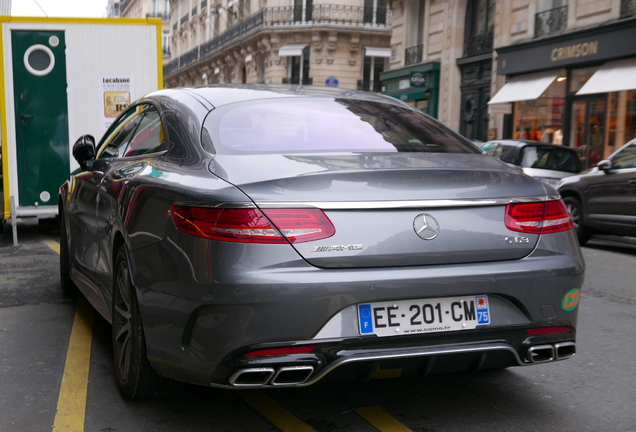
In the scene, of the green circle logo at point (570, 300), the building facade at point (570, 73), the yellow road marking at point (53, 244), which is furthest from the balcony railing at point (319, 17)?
the green circle logo at point (570, 300)

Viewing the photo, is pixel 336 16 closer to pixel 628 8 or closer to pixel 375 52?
pixel 375 52

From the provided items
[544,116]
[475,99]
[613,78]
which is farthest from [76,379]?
[475,99]

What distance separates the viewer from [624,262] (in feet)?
30.8

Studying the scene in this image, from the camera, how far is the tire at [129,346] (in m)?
3.47

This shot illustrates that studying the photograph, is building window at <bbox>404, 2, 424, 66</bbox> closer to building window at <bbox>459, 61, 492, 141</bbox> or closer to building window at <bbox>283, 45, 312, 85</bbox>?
building window at <bbox>459, 61, 492, 141</bbox>

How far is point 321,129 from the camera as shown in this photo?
3.74 metres

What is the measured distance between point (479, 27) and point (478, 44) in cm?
61

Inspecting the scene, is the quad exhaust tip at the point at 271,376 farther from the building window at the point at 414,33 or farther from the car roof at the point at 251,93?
the building window at the point at 414,33

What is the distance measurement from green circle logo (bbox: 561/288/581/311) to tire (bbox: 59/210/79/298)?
3.64 m

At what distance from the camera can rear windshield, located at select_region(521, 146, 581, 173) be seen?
14.0 meters

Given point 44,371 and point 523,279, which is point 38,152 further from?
point 523,279

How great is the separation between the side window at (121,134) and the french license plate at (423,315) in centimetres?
217

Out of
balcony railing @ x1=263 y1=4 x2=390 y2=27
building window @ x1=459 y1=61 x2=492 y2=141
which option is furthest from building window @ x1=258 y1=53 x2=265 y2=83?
building window @ x1=459 y1=61 x2=492 y2=141

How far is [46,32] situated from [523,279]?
335 inches
